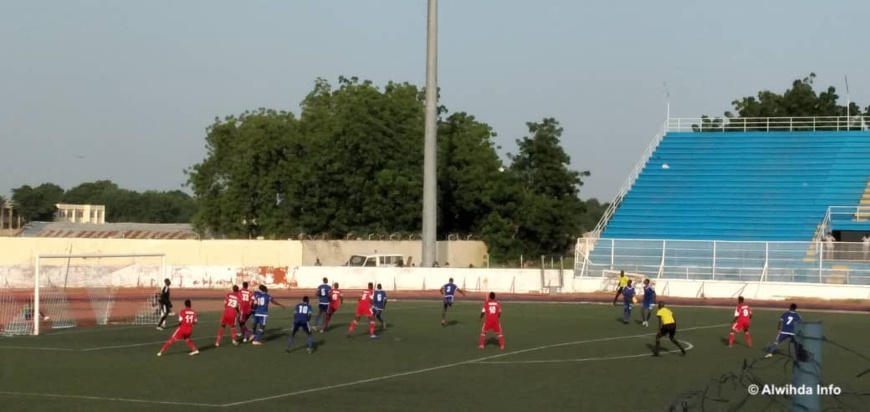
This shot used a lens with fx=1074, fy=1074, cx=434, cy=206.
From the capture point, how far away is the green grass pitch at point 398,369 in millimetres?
18891

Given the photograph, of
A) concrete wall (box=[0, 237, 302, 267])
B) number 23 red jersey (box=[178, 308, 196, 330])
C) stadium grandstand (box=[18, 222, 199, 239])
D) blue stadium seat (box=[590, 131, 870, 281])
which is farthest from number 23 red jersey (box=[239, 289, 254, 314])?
stadium grandstand (box=[18, 222, 199, 239])

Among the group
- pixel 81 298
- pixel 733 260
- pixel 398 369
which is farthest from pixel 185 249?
pixel 398 369

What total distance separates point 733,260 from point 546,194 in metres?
27.5

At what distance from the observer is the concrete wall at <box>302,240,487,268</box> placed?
214 ft

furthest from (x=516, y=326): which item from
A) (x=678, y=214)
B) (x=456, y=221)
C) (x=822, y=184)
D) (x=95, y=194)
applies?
(x=95, y=194)

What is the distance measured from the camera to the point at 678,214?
6216 cm

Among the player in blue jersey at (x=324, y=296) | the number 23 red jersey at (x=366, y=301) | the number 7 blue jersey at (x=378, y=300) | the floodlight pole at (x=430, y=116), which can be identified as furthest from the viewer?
the floodlight pole at (x=430, y=116)

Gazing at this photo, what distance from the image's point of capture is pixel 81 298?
47.0 m

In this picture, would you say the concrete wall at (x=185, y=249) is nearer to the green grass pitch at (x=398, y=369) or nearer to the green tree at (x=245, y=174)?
the green tree at (x=245, y=174)

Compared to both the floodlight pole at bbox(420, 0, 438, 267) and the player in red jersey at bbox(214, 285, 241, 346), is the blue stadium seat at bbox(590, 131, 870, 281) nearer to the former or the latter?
the floodlight pole at bbox(420, 0, 438, 267)

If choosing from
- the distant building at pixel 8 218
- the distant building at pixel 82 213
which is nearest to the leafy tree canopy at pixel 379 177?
the distant building at pixel 8 218

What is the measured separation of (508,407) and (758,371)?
6.86 m

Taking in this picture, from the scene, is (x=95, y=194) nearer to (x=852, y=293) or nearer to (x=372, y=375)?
(x=852, y=293)

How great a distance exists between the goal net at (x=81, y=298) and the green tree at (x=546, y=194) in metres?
28.8
